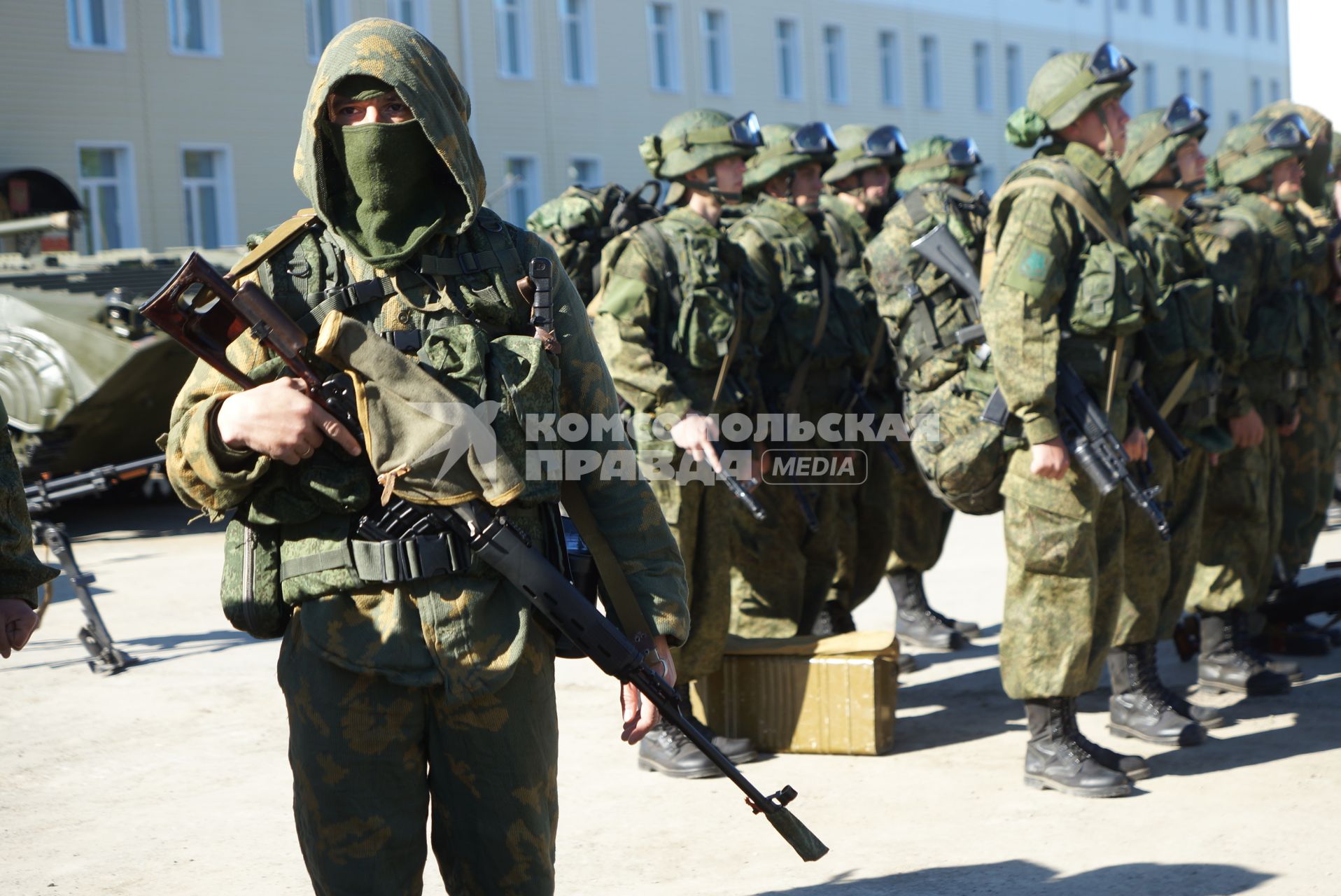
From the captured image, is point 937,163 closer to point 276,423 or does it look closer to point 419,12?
point 276,423

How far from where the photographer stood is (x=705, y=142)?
6.25 meters

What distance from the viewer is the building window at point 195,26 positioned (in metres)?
23.4

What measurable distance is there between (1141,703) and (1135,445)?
43.5 inches

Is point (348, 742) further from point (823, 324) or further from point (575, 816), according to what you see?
point (823, 324)

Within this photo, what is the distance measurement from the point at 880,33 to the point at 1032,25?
6.84 metres

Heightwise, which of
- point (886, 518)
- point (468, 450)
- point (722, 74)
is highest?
point (722, 74)

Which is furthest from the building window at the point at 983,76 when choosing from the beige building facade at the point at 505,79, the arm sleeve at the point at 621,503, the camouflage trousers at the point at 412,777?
the camouflage trousers at the point at 412,777

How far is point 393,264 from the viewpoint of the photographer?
→ 2.84 metres

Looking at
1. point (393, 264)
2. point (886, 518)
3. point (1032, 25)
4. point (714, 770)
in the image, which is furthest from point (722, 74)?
point (393, 264)

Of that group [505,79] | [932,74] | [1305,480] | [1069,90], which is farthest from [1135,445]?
[932,74]

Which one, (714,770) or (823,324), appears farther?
(823,324)

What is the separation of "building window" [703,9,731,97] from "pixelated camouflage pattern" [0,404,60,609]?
2926cm

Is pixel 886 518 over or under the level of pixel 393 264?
under

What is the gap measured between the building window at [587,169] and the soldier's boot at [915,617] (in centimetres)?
2152
